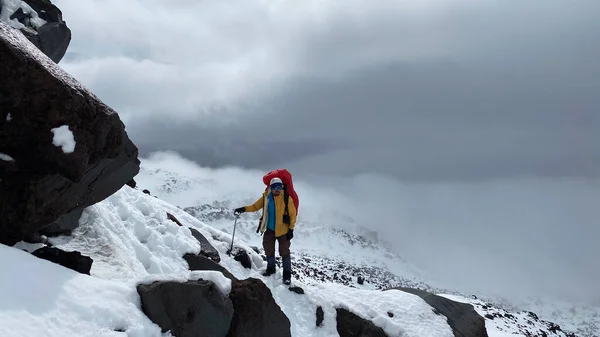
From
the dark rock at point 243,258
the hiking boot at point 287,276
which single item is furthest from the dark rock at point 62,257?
the dark rock at point 243,258

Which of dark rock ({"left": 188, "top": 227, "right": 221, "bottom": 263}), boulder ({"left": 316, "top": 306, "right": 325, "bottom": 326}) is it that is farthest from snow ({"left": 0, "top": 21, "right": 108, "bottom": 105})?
boulder ({"left": 316, "top": 306, "right": 325, "bottom": 326})

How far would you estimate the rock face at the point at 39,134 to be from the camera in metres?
10.0

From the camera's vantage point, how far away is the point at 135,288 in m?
10.0

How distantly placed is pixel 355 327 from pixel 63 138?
10616 mm

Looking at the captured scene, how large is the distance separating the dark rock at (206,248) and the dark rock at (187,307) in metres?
6.70

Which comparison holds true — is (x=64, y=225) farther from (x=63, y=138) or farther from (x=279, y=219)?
(x=279, y=219)

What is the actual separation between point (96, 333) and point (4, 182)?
4.56 metres

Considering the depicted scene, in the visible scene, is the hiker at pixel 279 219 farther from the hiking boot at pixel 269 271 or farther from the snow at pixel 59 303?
the snow at pixel 59 303

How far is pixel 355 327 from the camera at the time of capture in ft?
51.6

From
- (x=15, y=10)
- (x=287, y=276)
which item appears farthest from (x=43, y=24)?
(x=287, y=276)

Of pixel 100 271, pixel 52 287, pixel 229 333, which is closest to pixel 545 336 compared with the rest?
pixel 229 333

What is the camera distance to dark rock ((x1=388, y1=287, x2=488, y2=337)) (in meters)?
18.2

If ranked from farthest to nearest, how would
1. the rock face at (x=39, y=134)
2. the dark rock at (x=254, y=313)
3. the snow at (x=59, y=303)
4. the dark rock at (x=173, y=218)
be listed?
1. the dark rock at (x=173, y=218)
2. the dark rock at (x=254, y=313)
3. the rock face at (x=39, y=134)
4. the snow at (x=59, y=303)

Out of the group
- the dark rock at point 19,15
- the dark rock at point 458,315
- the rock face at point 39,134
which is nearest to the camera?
the rock face at point 39,134
